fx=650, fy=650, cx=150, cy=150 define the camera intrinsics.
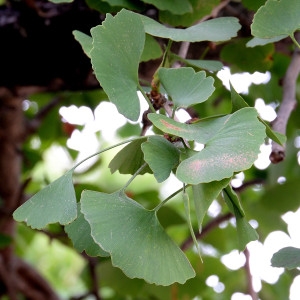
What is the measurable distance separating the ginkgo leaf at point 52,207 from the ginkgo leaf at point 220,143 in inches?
3.6

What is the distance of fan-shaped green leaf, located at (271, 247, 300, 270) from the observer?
0.50 meters

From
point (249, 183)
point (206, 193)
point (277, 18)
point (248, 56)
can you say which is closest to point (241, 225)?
point (206, 193)

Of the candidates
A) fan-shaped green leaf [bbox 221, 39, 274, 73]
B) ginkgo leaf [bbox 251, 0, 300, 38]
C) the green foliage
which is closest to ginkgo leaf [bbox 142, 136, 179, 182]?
the green foliage

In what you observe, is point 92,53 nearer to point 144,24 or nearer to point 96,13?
point 144,24

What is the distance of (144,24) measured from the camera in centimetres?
49

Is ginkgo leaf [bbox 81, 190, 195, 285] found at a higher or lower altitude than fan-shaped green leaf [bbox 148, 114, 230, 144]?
lower

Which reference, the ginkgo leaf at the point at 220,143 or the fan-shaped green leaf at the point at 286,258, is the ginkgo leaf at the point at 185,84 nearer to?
the ginkgo leaf at the point at 220,143

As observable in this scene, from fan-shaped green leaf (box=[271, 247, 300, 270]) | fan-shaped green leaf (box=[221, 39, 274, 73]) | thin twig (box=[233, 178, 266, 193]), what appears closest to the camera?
fan-shaped green leaf (box=[271, 247, 300, 270])

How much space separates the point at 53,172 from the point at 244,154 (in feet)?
5.58

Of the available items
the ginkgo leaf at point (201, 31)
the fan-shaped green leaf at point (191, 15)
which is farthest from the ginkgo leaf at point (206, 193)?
the fan-shaped green leaf at point (191, 15)

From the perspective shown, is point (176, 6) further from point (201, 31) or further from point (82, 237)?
point (82, 237)

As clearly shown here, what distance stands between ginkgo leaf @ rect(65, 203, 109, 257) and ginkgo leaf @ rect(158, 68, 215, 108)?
0.11 m

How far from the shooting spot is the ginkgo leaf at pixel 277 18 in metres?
0.46

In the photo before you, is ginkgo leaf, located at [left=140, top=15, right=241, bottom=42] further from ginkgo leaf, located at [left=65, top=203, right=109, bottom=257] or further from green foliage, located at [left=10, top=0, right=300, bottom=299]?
ginkgo leaf, located at [left=65, top=203, right=109, bottom=257]
